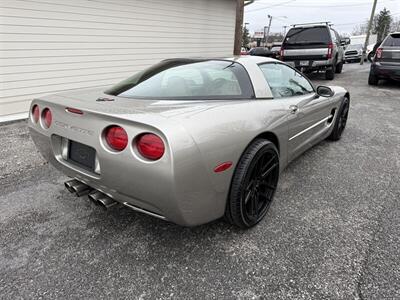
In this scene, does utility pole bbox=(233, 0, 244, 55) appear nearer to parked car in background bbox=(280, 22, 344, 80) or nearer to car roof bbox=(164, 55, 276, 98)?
parked car in background bbox=(280, 22, 344, 80)

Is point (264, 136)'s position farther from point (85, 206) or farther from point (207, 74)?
point (85, 206)

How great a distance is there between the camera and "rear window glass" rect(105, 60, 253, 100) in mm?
2289

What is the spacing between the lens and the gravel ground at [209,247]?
71.2 inches

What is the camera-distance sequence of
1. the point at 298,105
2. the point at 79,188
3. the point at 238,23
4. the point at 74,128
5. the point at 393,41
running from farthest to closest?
the point at 238,23 → the point at 393,41 → the point at 298,105 → the point at 79,188 → the point at 74,128

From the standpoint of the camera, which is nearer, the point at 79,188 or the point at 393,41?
the point at 79,188

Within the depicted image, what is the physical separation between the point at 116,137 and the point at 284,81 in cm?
202

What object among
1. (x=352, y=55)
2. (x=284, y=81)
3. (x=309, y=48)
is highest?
(x=309, y=48)

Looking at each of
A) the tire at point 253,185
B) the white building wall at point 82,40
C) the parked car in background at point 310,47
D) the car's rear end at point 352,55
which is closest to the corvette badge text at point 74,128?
the tire at point 253,185

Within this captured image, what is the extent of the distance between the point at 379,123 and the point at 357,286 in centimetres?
465

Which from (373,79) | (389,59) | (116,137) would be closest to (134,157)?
(116,137)

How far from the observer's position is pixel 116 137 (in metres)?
1.78

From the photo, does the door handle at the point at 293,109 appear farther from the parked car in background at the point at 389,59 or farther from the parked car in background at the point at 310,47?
the parked car in background at the point at 310,47

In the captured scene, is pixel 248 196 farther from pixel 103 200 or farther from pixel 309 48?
pixel 309 48

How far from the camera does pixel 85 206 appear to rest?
2.71 metres
